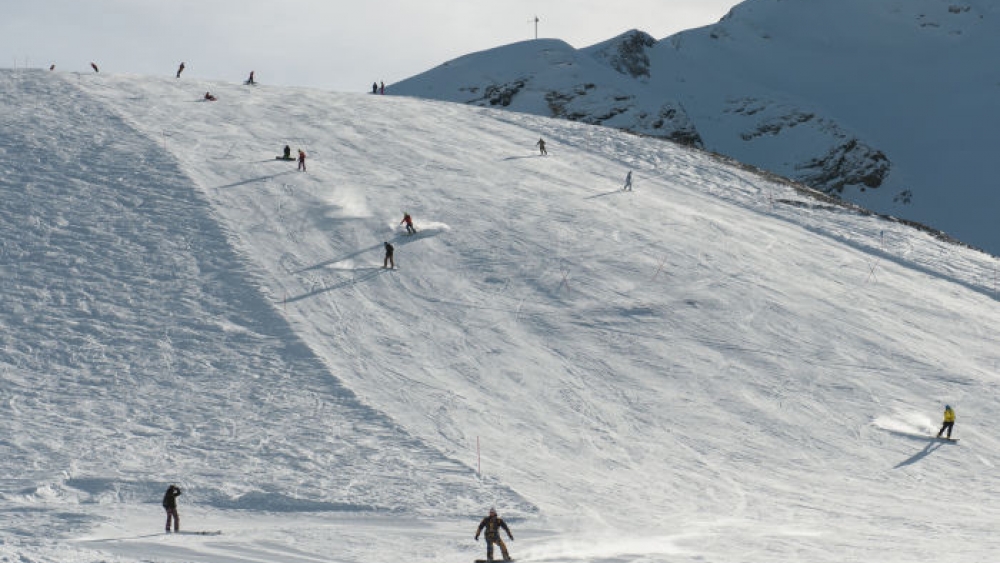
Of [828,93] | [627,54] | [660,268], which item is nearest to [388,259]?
[660,268]

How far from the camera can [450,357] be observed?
33.7m

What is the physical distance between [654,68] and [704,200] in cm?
6732

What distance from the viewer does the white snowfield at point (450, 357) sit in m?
24.3

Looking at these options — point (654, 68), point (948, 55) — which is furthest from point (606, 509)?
point (948, 55)

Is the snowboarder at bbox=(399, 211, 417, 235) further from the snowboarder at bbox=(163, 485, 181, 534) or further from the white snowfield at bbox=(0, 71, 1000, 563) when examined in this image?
the snowboarder at bbox=(163, 485, 181, 534)

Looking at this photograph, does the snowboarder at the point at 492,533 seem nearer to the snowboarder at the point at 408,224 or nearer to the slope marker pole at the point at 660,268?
the slope marker pole at the point at 660,268

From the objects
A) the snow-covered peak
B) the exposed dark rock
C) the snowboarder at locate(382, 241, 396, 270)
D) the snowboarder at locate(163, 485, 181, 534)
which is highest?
the snow-covered peak

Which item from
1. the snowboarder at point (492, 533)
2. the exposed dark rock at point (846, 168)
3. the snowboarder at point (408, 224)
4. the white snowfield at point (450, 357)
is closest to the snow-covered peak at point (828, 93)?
the exposed dark rock at point (846, 168)

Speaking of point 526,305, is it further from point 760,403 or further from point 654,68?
point 654,68

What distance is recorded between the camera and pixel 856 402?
33656 millimetres

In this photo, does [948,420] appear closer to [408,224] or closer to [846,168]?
[408,224]

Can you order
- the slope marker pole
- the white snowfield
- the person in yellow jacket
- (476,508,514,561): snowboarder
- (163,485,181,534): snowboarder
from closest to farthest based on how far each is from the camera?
(476,508,514,561): snowboarder < (163,485,181,534): snowboarder < the white snowfield < the person in yellow jacket < the slope marker pole

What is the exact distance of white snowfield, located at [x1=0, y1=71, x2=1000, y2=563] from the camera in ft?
79.7

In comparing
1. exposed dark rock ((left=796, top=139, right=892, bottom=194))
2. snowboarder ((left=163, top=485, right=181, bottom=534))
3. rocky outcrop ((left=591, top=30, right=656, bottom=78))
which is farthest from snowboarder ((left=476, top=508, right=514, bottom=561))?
rocky outcrop ((left=591, top=30, right=656, bottom=78))
